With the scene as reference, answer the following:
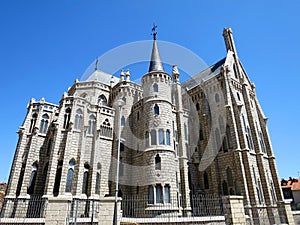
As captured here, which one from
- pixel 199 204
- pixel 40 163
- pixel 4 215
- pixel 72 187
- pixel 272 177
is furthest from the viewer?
pixel 272 177

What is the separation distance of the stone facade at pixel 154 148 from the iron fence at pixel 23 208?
30.2 inches

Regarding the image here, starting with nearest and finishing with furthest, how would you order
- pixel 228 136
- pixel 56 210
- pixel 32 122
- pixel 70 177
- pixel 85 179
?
pixel 56 210
pixel 70 177
pixel 85 179
pixel 32 122
pixel 228 136

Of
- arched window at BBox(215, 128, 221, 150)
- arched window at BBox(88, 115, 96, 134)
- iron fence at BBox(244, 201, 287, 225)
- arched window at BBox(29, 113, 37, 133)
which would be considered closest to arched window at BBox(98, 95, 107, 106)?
arched window at BBox(88, 115, 96, 134)

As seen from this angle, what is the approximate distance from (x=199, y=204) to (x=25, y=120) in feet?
78.5

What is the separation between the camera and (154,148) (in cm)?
2356

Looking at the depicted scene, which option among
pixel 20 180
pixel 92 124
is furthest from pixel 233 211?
pixel 20 180

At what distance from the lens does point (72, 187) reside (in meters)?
22.0

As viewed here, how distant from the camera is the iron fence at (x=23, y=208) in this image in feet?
65.7

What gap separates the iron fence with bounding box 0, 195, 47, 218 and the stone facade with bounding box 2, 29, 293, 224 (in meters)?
0.77

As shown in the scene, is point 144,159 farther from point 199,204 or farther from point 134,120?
point 199,204

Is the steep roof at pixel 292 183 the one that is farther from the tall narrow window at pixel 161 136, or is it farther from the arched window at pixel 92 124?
the arched window at pixel 92 124

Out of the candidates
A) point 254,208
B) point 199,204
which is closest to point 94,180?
point 199,204

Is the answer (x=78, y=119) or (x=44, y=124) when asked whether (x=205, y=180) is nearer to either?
(x=78, y=119)

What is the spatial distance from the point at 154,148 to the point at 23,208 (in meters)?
14.8
